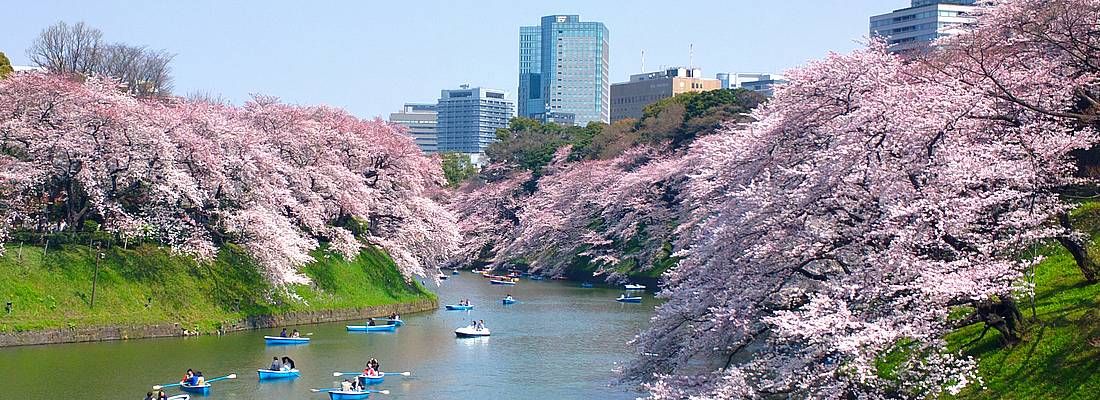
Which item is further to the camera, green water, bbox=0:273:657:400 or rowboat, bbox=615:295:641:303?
rowboat, bbox=615:295:641:303

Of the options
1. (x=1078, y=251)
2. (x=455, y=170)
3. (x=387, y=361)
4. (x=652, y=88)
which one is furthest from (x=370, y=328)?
(x=652, y=88)

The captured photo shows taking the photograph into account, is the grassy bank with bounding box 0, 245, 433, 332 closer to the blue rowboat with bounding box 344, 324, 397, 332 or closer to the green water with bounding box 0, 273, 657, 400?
the green water with bounding box 0, 273, 657, 400

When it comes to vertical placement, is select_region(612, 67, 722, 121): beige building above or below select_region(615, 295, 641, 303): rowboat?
above

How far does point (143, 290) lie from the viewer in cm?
3906

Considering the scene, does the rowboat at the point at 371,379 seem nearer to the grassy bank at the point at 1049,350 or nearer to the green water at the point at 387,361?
the green water at the point at 387,361

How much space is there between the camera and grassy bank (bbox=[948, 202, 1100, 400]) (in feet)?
58.2

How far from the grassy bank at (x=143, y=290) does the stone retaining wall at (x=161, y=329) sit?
21 cm

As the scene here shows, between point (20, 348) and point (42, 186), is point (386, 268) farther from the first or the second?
point (20, 348)

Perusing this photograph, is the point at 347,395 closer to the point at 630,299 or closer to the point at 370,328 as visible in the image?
the point at 370,328

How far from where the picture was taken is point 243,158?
44.1 metres

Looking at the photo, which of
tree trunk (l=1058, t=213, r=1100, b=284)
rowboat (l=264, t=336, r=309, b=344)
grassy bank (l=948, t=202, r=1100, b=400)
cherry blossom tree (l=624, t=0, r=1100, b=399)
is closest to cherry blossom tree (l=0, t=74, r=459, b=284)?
rowboat (l=264, t=336, r=309, b=344)

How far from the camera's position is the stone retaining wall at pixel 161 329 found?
34562 mm

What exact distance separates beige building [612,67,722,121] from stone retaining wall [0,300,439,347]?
392 ft

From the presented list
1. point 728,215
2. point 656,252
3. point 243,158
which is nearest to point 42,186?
point 243,158
